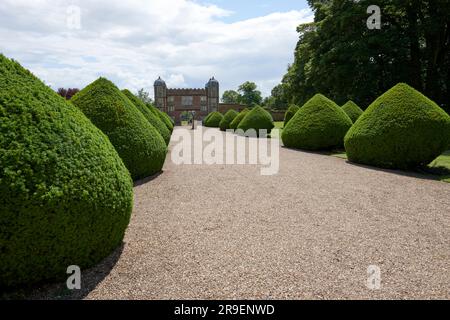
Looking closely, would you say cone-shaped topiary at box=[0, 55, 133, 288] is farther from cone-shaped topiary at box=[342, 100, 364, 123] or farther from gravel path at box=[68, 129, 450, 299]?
cone-shaped topiary at box=[342, 100, 364, 123]

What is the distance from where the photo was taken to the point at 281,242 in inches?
151

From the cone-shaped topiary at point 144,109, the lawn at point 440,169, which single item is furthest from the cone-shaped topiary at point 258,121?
the lawn at point 440,169

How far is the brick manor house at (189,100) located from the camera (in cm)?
6919

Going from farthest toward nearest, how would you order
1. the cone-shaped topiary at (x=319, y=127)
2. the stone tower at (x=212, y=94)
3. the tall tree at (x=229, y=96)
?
the tall tree at (x=229, y=96), the stone tower at (x=212, y=94), the cone-shaped topiary at (x=319, y=127)

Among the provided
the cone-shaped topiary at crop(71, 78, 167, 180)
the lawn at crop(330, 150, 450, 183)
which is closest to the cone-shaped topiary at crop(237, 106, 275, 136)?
the lawn at crop(330, 150, 450, 183)

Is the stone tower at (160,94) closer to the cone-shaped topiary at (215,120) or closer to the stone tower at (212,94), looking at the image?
the stone tower at (212,94)

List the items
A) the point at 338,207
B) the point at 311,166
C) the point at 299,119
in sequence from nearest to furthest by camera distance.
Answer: the point at 338,207, the point at 311,166, the point at 299,119

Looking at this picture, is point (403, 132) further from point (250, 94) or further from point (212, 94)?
point (250, 94)

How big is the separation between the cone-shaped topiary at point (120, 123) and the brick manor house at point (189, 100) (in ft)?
205

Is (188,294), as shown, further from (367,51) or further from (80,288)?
(367,51)

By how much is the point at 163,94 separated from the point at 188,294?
69624mm

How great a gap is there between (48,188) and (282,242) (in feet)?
8.55

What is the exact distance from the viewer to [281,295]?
9.00 ft

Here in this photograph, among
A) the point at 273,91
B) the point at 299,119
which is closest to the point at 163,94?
the point at 273,91
